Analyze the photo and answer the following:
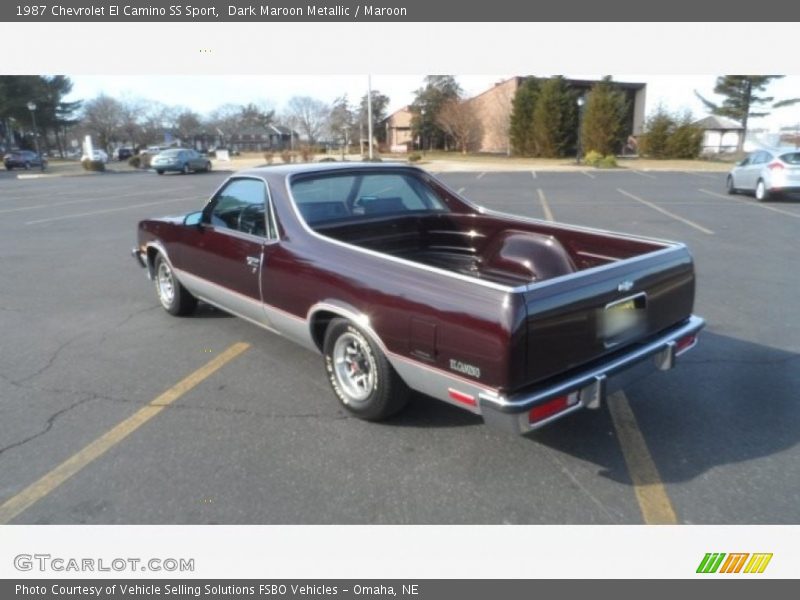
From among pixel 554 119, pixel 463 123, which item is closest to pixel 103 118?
pixel 463 123

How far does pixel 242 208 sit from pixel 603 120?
139ft

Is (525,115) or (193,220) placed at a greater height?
(525,115)

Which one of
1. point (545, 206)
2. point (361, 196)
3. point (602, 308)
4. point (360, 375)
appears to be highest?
point (361, 196)

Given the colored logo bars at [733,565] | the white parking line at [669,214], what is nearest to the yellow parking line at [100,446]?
the colored logo bars at [733,565]

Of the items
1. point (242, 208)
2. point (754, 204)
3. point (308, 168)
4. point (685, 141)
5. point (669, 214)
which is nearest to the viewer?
point (308, 168)

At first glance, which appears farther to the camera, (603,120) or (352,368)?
(603,120)

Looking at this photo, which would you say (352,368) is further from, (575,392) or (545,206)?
(545,206)

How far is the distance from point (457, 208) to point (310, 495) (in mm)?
2939

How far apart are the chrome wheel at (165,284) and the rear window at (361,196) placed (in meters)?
2.21

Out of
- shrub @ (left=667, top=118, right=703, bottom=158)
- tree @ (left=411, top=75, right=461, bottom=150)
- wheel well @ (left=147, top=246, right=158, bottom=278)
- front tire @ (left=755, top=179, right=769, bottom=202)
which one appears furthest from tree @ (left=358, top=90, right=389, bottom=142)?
wheel well @ (left=147, top=246, right=158, bottom=278)

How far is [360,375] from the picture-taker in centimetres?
362

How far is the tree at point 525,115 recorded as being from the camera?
45.5m

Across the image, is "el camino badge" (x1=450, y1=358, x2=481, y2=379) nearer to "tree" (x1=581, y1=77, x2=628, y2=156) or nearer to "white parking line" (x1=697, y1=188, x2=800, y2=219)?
"white parking line" (x1=697, y1=188, x2=800, y2=219)

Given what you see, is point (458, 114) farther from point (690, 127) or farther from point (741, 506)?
point (741, 506)
